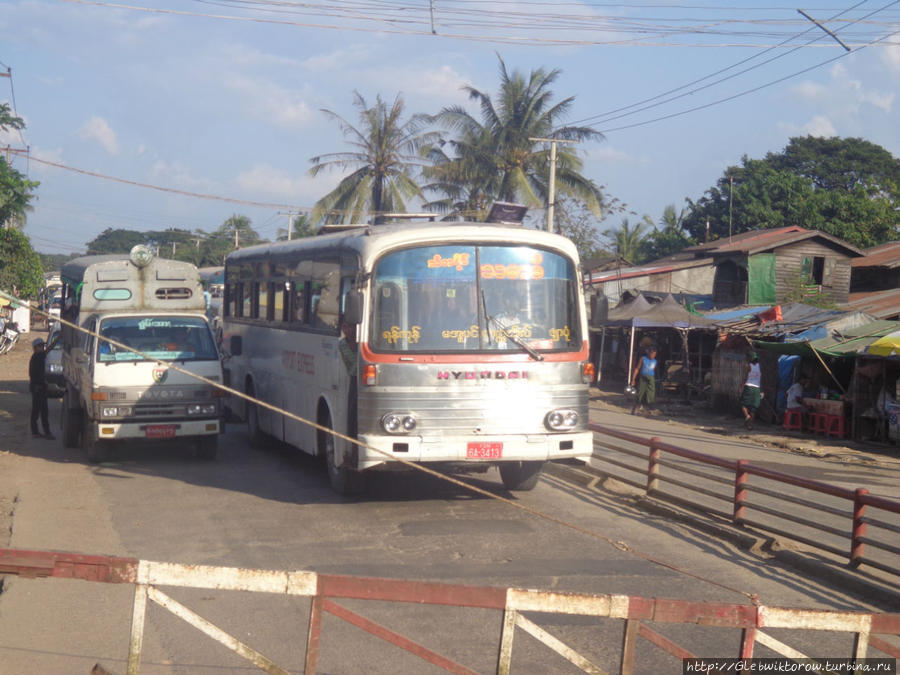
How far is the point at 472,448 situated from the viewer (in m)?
9.80

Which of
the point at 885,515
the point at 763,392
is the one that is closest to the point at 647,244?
the point at 763,392

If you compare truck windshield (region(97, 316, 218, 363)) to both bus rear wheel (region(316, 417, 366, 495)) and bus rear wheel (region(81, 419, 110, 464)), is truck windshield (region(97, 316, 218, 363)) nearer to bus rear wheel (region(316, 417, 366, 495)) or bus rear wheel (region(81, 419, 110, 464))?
bus rear wheel (region(81, 419, 110, 464))

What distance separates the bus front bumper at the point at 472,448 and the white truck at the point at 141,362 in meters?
3.55

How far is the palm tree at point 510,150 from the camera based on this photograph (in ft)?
116

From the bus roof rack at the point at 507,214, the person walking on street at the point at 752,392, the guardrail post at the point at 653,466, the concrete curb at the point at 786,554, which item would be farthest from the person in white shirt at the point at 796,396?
the bus roof rack at the point at 507,214

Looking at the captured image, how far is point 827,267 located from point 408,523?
30828 mm

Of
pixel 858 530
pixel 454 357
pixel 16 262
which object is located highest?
pixel 16 262

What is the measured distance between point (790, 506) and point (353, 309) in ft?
21.3

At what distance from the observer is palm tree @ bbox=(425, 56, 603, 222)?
116 ft

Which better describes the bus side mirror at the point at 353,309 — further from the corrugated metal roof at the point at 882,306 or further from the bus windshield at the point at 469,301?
the corrugated metal roof at the point at 882,306

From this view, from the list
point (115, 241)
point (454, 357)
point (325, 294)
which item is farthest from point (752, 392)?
point (115, 241)

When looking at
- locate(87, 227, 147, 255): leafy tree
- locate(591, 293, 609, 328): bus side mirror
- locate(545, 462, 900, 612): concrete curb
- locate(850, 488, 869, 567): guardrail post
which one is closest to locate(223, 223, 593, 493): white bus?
locate(591, 293, 609, 328): bus side mirror

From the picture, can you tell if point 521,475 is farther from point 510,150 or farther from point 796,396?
point 510,150

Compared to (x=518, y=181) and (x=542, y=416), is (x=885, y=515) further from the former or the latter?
(x=518, y=181)
